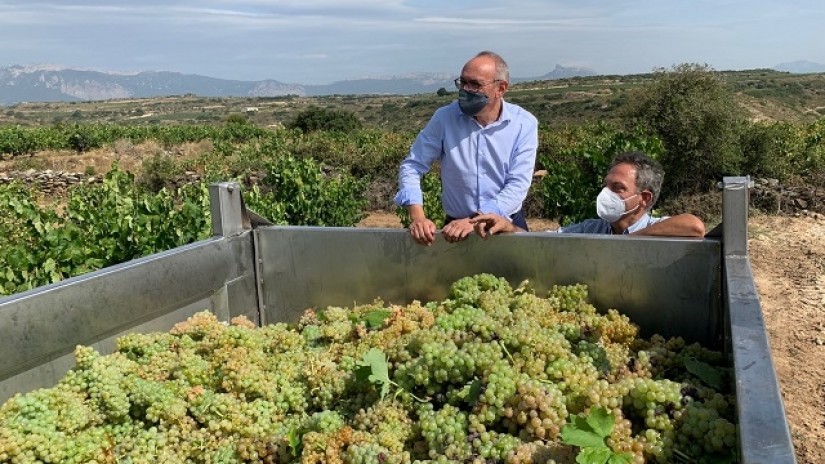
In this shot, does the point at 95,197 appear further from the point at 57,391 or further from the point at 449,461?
the point at 449,461

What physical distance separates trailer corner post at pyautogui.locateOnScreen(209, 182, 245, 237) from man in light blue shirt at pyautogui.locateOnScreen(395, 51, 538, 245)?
3.56 feet

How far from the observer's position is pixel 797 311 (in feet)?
29.3

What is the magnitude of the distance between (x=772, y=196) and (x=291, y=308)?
14.4 metres

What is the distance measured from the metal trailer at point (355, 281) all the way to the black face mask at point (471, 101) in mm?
1262

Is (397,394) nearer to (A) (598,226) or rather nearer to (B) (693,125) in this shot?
(A) (598,226)

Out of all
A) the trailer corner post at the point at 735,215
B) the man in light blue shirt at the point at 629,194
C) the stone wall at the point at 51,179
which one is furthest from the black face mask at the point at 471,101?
the stone wall at the point at 51,179

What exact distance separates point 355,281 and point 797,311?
25.5ft

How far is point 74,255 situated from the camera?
23.5 ft

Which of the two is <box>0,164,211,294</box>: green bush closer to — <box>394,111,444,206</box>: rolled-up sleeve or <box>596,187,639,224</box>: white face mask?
<box>394,111,444,206</box>: rolled-up sleeve

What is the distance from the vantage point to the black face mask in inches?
160

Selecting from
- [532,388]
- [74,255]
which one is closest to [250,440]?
[532,388]

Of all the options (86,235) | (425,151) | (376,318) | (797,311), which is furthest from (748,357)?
(86,235)

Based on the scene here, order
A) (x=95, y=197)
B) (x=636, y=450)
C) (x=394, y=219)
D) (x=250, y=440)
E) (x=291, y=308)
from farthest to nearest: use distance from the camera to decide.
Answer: (x=394, y=219)
(x=95, y=197)
(x=291, y=308)
(x=250, y=440)
(x=636, y=450)

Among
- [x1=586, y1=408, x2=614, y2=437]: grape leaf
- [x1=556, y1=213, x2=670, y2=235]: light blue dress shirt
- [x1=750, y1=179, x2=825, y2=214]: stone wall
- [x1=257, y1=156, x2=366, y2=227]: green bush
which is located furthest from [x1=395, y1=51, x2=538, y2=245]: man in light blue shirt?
[x1=750, y1=179, x2=825, y2=214]: stone wall
